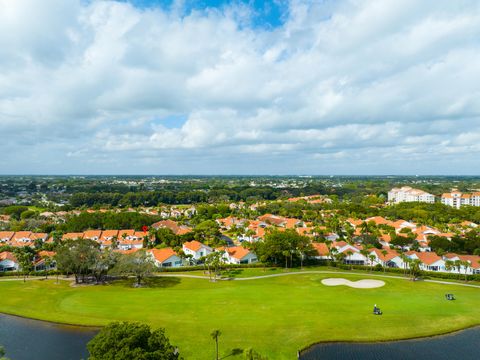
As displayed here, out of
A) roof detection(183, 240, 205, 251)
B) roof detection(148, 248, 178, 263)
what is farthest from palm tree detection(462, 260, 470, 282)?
roof detection(148, 248, 178, 263)

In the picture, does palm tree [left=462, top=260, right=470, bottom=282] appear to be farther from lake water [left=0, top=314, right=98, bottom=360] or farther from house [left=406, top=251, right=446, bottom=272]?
lake water [left=0, top=314, right=98, bottom=360]

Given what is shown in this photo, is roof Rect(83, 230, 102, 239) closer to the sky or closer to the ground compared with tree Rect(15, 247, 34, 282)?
closer to the ground

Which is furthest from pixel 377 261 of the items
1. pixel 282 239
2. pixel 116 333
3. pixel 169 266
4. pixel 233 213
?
pixel 233 213

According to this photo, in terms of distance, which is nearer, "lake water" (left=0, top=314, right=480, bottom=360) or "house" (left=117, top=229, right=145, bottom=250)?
"lake water" (left=0, top=314, right=480, bottom=360)

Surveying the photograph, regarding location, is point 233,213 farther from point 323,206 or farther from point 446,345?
point 446,345

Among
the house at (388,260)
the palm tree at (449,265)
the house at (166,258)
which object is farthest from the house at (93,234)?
the palm tree at (449,265)

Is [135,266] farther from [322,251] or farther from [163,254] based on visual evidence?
[322,251]
